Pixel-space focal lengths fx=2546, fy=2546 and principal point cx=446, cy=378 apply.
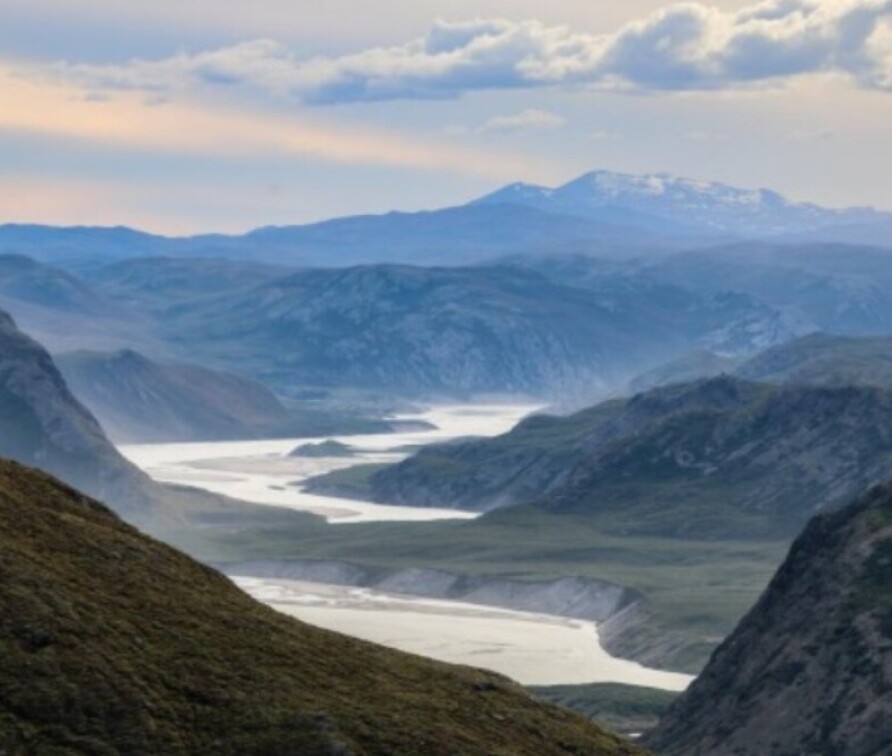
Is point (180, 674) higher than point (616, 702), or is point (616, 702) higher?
point (616, 702)

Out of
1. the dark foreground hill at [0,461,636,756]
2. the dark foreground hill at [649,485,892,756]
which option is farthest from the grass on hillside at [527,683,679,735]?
the dark foreground hill at [0,461,636,756]

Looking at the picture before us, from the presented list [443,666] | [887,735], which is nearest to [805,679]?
[887,735]

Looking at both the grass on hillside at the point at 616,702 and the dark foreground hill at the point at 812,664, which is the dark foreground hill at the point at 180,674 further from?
the grass on hillside at the point at 616,702

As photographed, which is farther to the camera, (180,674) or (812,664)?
(812,664)

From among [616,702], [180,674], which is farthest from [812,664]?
[180,674]

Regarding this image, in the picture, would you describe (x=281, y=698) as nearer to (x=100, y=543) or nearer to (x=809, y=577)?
(x=100, y=543)

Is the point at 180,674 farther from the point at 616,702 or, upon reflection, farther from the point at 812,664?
the point at 616,702

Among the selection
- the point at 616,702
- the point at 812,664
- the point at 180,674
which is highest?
the point at 812,664
